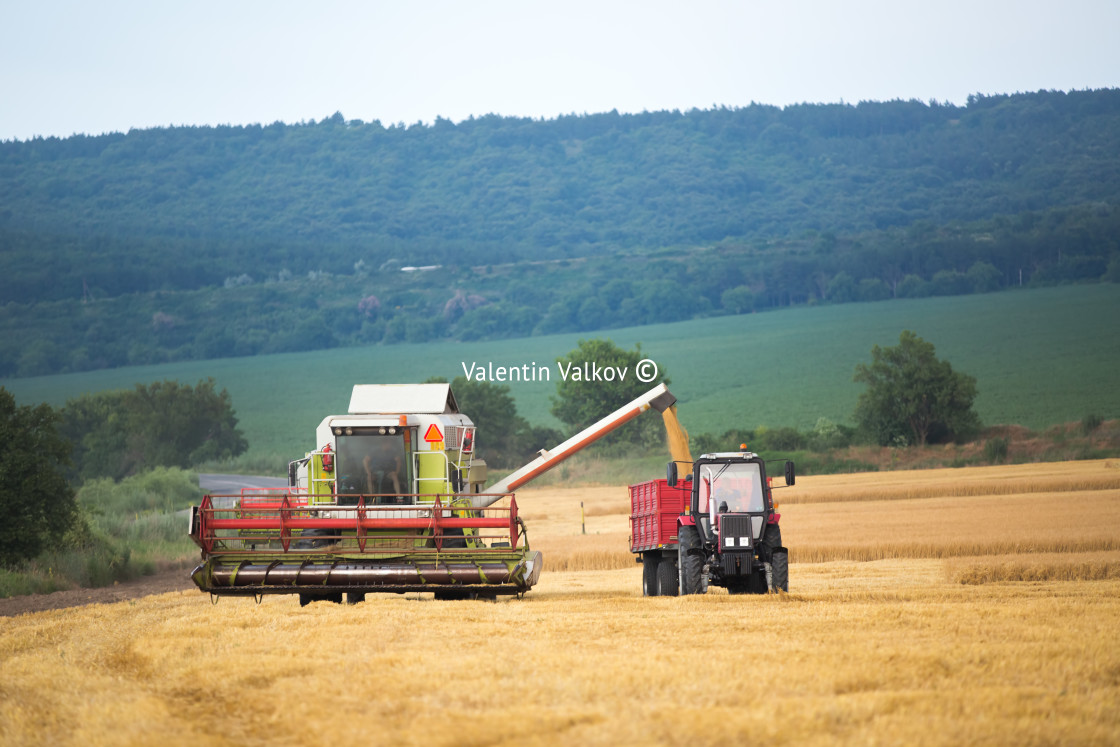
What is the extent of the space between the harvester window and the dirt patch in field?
460 centimetres

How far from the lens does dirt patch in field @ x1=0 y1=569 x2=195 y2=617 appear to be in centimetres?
1863

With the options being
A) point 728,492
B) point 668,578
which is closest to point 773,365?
point 668,578

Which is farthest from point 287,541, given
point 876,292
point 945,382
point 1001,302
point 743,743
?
point 876,292

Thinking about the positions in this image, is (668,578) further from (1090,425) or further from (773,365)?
(773,365)

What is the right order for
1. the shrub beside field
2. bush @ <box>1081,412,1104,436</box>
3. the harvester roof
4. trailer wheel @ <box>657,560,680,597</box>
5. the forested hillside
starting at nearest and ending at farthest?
1. trailer wheel @ <box>657,560,680,597</box>
2. the harvester roof
3. the shrub beside field
4. bush @ <box>1081,412,1104,436</box>
5. the forested hillside

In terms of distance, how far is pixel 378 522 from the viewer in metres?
15.9

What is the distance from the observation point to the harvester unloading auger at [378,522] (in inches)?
594

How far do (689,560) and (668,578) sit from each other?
3.92 ft

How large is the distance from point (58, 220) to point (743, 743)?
193 m

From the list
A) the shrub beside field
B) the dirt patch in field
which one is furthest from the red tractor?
the shrub beside field

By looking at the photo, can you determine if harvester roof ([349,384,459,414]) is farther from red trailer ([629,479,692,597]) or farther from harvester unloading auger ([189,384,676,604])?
red trailer ([629,479,692,597])

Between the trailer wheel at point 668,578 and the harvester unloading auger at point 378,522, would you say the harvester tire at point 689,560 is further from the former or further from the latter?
the harvester unloading auger at point 378,522

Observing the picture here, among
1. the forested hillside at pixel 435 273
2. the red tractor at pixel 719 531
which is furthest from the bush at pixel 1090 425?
the forested hillside at pixel 435 273

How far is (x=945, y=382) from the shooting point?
60.1 metres
